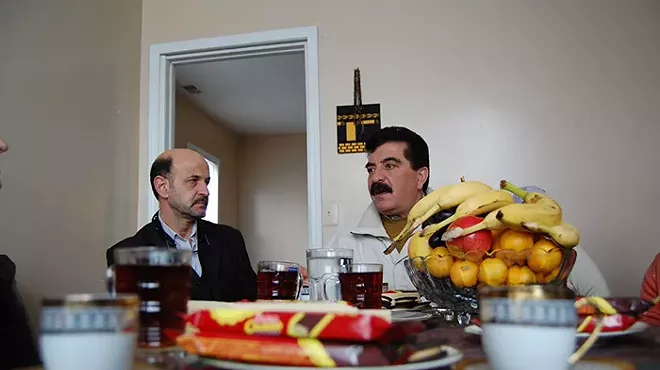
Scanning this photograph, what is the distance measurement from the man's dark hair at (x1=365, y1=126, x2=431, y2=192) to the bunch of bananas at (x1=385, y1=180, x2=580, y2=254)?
4.26ft

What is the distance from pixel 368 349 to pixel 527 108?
2289 mm

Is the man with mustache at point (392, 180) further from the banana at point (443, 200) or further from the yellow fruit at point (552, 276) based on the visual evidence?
the yellow fruit at point (552, 276)

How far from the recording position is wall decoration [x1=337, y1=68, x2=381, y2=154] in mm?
2684

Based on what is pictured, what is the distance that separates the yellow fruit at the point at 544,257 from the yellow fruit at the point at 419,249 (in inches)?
7.2

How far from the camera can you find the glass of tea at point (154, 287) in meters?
0.62

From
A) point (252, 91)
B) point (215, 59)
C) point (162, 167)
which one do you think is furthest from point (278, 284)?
point (252, 91)

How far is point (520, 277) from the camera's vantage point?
2.96 ft

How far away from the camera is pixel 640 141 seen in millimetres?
2445

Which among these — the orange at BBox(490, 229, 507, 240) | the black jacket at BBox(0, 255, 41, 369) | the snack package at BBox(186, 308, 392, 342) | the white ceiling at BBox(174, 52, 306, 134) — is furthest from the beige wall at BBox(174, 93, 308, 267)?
the snack package at BBox(186, 308, 392, 342)

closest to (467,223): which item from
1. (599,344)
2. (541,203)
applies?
(541,203)

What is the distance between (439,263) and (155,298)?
0.50 meters

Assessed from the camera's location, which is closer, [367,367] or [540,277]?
[367,367]

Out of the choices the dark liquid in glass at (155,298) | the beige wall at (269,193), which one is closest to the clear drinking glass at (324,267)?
the dark liquid in glass at (155,298)

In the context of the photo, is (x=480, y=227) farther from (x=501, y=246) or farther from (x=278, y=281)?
(x=278, y=281)
